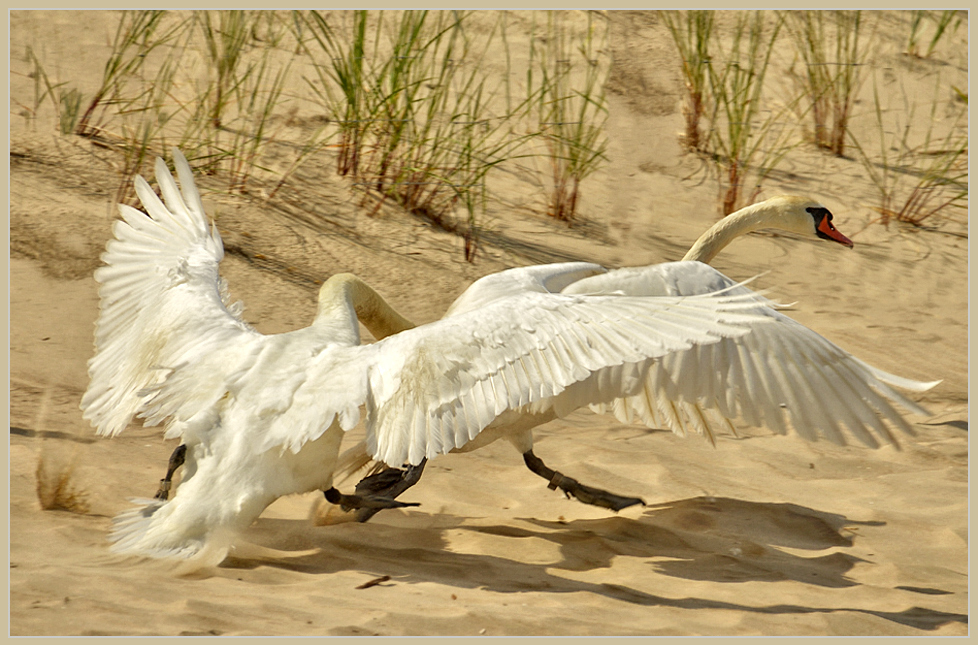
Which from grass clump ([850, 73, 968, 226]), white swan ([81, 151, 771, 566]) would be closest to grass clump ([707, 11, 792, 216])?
grass clump ([850, 73, 968, 226])

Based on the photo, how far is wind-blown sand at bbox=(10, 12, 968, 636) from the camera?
3.42 metres

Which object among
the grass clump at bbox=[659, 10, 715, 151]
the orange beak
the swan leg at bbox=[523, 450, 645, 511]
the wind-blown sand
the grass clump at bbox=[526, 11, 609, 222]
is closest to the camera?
the wind-blown sand

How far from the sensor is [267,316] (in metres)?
6.47

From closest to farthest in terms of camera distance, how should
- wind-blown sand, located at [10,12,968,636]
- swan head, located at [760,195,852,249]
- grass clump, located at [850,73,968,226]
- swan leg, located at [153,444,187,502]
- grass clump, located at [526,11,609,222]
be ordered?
wind-blown sand, located at [10,12,968,636]
swan leg, located at [153,444,187,502]
swan head, located at [760,195,852,249]
grass clump, located at [526,11,609,222]
grass clump, located at [850,73,968,226]

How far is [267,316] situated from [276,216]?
4.16 feet

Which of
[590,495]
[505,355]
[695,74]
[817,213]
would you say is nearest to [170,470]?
[505,355]

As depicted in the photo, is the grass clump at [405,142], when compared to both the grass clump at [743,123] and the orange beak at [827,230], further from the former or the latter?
the orange beak at [827,230]

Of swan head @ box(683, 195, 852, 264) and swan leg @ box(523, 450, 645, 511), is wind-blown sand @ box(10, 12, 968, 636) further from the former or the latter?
swan head @ box(683, 195, 852, 264)

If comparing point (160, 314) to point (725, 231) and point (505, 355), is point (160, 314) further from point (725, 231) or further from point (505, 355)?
point (725, 231)

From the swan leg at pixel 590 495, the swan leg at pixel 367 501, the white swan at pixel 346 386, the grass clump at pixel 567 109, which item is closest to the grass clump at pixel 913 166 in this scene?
the grass clump at pixel 567 109

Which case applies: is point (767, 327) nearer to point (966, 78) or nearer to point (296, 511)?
point (296, 511)

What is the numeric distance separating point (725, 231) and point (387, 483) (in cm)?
251

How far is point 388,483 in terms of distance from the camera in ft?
14.7

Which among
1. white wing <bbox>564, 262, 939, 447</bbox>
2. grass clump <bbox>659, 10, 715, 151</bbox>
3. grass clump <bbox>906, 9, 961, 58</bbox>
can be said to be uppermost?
grass clump <bbox>906, 9, 961, 58</bbox>
